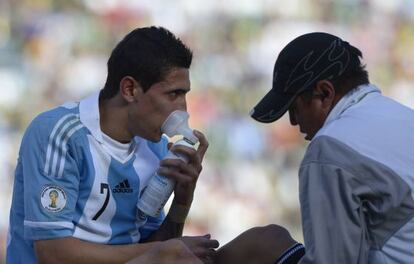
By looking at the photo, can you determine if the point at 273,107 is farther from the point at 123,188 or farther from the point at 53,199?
the point at 53,199

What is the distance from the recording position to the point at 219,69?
644cm

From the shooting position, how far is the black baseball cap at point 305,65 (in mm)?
2381

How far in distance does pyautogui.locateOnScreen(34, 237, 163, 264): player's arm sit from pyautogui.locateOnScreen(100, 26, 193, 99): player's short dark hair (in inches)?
19.4

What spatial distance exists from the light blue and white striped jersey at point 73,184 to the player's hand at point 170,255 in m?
0.22

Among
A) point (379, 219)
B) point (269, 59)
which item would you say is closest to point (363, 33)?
point (269, 59)

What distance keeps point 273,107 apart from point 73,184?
2.13 feet

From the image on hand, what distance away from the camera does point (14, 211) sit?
2795 millimetres

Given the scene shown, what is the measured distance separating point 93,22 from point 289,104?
4.17 meters

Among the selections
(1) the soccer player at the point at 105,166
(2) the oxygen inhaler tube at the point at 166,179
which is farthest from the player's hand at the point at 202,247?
(2) the oxygen inhaler tube at the point at 166,179

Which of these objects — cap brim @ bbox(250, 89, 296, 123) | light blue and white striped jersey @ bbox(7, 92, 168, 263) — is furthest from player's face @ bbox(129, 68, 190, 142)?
cap brim @ bbox(250, 89, 296, 123)

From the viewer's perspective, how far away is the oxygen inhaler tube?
8.93ft

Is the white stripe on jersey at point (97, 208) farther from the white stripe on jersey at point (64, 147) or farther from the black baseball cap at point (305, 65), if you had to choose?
the black baseball cap at point (305, 65)

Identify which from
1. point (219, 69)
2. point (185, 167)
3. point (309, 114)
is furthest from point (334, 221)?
Answer: point (219, 69)

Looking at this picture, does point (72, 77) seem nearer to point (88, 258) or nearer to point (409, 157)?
point (88, 258)
